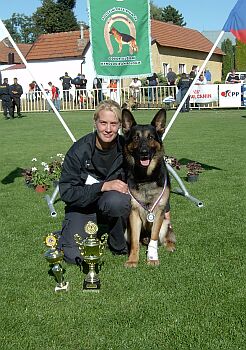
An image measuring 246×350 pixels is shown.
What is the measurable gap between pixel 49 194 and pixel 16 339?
466 centimetres

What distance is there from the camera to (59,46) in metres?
47.7

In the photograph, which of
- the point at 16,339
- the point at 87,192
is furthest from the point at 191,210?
the point at 16,339

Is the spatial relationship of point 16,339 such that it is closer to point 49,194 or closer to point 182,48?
point 49,194

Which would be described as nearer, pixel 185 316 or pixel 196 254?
pixel 185 316

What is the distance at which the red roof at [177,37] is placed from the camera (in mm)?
45425

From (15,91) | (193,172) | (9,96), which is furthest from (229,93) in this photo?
(193,172)

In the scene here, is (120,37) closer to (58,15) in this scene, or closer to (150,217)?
(150,217)

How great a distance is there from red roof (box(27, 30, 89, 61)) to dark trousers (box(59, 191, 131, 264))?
137 ft

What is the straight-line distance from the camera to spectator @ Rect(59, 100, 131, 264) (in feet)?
15.0

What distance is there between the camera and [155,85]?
28.5 meters

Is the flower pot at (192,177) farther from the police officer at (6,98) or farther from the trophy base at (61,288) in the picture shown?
the police officer at (6,98)

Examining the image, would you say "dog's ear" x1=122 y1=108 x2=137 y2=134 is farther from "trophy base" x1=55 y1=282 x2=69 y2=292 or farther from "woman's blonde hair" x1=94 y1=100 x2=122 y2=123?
"trophy base" x1=55 y1=282 x2=69 y2=292

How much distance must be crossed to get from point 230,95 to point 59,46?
26756 millimetres

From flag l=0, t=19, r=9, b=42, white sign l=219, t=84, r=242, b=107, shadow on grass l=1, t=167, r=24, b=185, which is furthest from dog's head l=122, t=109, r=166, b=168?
white sign l=219, t=84, r=242, b=107
